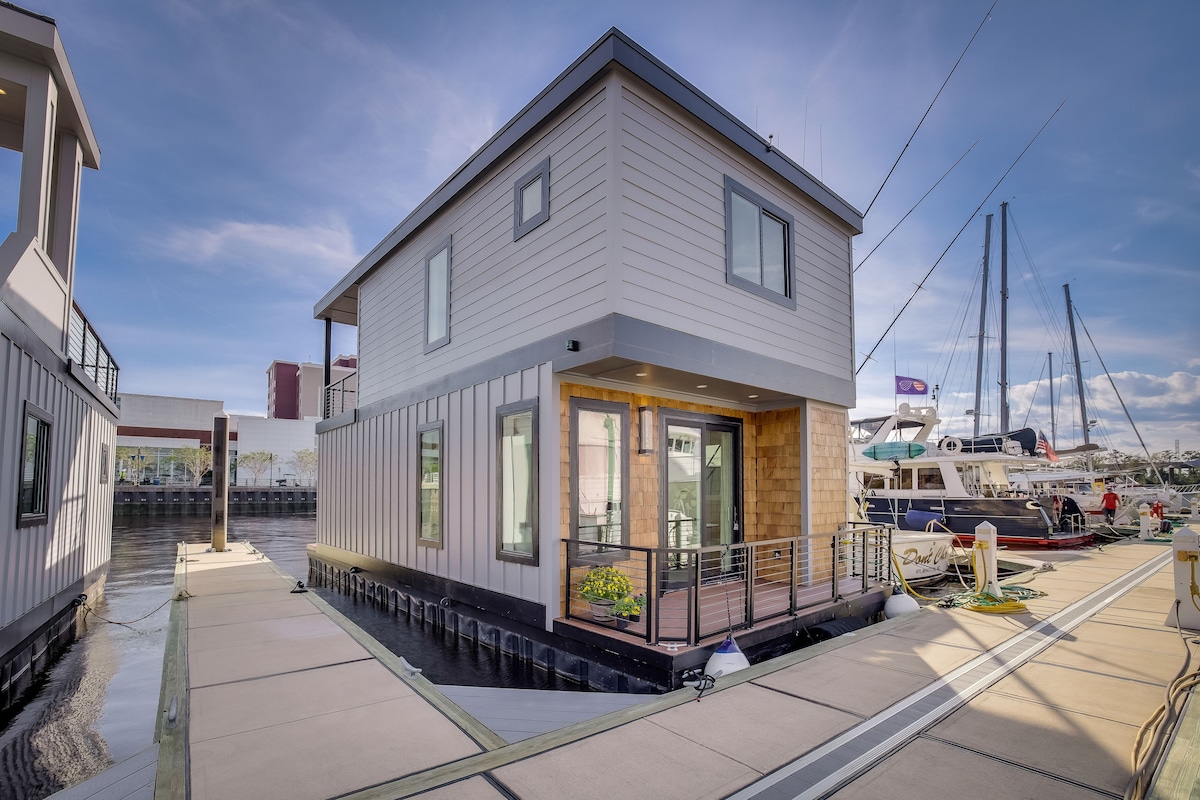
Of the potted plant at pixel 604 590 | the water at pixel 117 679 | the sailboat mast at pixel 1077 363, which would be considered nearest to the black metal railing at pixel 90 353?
the water at pixel 117 679

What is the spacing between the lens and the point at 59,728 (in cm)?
464

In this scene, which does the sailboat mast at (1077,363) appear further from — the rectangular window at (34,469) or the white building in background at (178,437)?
the white building in background at (178,437)

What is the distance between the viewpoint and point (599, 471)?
659 cm

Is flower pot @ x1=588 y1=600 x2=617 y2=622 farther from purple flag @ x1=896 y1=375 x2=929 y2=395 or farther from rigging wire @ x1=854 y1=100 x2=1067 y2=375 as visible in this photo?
purple flag @ x1=896 y1=375 x2=929 y2=395

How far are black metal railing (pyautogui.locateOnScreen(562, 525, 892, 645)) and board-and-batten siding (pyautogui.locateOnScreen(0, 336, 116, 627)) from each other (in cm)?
472

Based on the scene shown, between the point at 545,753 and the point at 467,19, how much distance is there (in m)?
10.9

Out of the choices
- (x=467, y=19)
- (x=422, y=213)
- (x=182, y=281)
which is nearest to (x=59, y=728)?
(x=422, y=213)

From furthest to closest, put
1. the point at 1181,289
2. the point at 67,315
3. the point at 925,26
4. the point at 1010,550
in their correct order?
the point at 1181,289 → the point at 1010,550 → the point at 925,26 → the point at 67,315

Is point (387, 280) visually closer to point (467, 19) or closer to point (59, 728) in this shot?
point (467, 19)

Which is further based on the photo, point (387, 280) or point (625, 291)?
point (387, 280)

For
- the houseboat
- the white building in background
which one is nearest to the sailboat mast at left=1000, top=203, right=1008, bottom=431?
the houseboat

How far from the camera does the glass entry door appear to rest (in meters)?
7.46

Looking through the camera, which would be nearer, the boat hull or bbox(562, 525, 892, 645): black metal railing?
bbox(562, 525, 892, 645): black metal railing

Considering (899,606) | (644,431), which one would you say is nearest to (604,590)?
(644,431)
